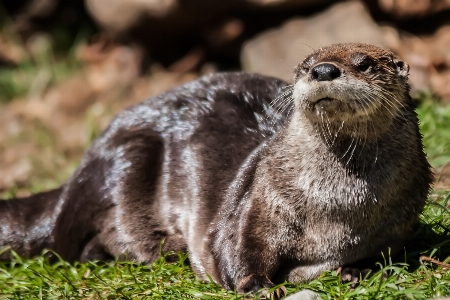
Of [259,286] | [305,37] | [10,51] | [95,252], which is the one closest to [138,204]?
[95,252]

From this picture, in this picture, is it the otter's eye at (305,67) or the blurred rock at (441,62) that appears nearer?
the otter's eye at (305,67)

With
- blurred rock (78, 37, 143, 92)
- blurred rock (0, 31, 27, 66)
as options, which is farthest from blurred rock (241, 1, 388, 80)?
blurred rock (0, 31, 27, 66)

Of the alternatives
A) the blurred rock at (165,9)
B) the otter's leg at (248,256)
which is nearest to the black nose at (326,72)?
the otter's leg at (248,256)

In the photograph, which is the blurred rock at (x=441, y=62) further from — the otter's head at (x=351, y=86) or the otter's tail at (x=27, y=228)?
the otter's tail at (x=27, y=228)

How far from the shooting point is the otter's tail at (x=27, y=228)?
3.72m

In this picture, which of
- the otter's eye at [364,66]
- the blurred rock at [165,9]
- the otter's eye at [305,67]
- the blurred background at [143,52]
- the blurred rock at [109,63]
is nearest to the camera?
the otter's eye at [364,66]

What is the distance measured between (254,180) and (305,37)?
2.76 m

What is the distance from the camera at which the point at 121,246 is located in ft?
11.6

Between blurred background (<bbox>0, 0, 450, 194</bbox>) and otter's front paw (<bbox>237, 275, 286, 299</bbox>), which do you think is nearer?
otter's front paw (<bbox>237, 275, 286, 299</bbox>)

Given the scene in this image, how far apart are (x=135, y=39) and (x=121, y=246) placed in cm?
340

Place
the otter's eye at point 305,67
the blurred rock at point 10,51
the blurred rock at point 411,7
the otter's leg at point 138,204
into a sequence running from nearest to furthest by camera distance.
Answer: the otter's eye at point 305,67
the otter's leg at point 138,204
the blurred rock at point 411,7
the blurred rock at point 10,51

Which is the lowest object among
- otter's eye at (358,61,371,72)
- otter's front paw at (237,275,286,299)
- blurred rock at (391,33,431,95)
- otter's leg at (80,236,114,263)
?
otter's leg at (80,236,114,263)

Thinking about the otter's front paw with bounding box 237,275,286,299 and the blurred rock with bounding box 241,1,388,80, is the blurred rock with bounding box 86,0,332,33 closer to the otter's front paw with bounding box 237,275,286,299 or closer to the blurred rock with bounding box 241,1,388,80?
the blurred rock with bounding box 241,1,388,80

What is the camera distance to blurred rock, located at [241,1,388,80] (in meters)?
A: 5.37
